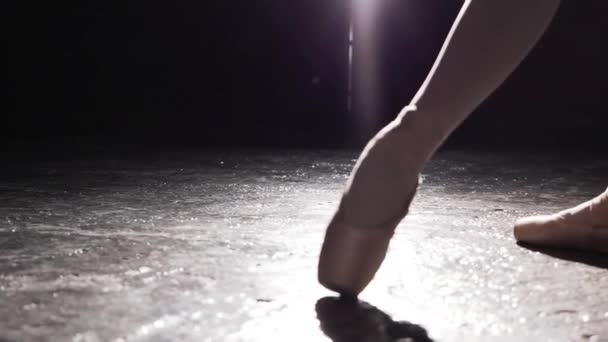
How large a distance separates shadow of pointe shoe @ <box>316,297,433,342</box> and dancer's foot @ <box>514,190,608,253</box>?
396 millimetres

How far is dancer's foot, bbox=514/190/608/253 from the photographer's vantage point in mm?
895

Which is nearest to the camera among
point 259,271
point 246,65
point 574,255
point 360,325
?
point 360,325

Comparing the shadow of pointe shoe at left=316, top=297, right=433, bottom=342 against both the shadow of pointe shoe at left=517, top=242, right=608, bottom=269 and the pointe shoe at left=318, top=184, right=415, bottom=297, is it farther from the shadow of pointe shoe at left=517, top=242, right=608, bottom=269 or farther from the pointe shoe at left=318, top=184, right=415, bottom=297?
the shadow of pointe shoe at left=517, top=242, right=608, bottom=269

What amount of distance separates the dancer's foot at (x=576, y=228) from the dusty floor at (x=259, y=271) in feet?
0.12

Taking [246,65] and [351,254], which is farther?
[246,65]

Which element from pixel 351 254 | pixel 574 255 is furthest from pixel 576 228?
pixel 351 254

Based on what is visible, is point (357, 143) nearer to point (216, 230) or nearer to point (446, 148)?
point (446, 148)

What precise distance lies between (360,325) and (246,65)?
13.8ft

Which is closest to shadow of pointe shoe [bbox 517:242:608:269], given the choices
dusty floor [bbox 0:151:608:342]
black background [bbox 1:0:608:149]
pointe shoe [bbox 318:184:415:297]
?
dusty floor [bbox 0:151:608:342]

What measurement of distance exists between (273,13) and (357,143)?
1925mm

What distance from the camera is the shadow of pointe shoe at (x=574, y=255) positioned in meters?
0.84

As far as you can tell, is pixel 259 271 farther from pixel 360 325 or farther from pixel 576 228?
pixel 576 228

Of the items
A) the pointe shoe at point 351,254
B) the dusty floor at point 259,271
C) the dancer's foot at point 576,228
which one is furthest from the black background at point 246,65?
the pointe shoe at point 351,254

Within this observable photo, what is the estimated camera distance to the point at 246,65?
4.65 m
